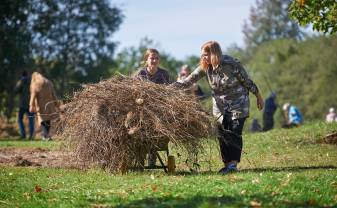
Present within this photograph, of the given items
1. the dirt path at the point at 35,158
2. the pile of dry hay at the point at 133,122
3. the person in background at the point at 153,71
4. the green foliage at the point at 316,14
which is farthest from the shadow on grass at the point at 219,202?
the green foliage at the point at 316,14

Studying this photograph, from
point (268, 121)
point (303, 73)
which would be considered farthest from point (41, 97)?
point (303, 73)

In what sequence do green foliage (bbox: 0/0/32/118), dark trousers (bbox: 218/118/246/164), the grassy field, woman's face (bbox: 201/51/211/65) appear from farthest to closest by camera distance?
green foliage (bbox: 0/0/32/118)
woman's face (bbox: 201/51/211/65)
dark trousers (bbox: 218/118/246/164)
the grassy field

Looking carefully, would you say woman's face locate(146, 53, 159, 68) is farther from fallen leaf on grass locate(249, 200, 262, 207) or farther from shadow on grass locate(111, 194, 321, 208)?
fallen leaf on grass locate(249, 200, 262, 207)

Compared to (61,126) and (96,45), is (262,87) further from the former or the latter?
(61,126)

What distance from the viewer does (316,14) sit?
13656 millimetres

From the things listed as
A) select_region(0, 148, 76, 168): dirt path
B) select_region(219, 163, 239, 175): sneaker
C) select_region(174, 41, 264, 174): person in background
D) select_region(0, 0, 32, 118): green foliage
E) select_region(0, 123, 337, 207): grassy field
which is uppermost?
select_region(0, 0, 32, 118): green foliage

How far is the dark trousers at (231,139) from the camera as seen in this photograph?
10.3 metres

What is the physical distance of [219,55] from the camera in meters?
10.3

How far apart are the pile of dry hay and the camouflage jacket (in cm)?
75

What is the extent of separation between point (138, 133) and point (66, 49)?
34.6 metres

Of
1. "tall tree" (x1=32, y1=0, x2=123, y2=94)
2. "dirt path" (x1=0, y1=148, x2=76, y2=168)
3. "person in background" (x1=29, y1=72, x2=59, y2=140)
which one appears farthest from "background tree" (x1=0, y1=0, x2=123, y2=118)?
"dirt path" (x1=0, y1=148, x2=76, y2=168)

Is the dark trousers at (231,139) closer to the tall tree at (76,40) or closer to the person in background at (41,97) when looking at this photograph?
the person in background at (41,97)

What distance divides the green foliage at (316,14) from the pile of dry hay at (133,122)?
190 inches

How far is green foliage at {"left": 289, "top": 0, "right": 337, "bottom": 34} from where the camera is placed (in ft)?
44.1
